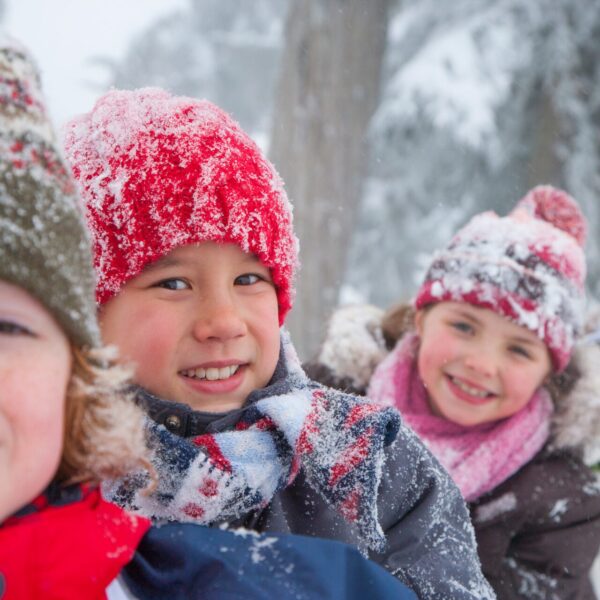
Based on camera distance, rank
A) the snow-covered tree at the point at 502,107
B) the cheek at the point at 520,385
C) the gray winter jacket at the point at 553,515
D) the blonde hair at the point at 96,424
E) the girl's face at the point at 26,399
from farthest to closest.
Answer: the snow-covered tree at the point at 502,107 < the cheek at the point at 520,385 < the gray winter jacket at the point at 553,515 < the blonde hair at the point at 96,424 < the girl's face at the point at 26,399

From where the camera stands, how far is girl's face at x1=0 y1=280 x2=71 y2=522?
3.06ft

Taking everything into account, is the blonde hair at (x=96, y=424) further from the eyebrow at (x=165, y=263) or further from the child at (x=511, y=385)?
the child at (x=511, y=385)

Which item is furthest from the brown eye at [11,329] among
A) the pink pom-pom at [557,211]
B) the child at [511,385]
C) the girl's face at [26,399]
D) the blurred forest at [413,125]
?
the pink pom-pom at [557,211]

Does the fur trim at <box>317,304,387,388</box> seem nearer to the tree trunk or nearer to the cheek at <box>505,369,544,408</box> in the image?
the cheek at <box>505,369,544,408</box>

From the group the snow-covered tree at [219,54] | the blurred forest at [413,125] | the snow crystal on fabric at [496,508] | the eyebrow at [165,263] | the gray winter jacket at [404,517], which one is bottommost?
the snow crystal on fabric at [496,508]

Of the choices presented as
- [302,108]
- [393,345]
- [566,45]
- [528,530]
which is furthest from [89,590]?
[566,45]

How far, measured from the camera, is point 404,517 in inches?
63.3

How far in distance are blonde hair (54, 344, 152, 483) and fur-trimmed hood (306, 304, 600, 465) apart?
5.07 feet

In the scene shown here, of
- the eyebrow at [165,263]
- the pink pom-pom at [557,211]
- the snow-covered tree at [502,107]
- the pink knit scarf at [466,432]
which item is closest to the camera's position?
the eyebrow at [165,263]

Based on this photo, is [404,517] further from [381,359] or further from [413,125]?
[413,125]

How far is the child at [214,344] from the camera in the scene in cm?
144

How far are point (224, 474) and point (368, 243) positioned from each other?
35.6 feet

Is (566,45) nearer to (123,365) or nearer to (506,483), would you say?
(506,483)

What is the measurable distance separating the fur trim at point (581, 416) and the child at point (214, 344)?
3.38 feet
